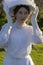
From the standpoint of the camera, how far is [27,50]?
11.0ft

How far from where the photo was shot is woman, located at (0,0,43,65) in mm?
3287

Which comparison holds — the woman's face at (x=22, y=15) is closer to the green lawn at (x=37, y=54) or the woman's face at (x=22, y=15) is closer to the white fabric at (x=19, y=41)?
the white fabric at (x=19, y=41)

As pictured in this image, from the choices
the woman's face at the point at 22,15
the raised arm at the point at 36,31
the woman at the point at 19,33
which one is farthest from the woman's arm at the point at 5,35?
the raised arm at the point at 36,31

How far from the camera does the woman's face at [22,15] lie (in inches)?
131

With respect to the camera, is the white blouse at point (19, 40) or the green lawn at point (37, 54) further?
the green lawn at point (37, 54)

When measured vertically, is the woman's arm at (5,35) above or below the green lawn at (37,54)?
above

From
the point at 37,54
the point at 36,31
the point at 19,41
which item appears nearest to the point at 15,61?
the point at 19,41

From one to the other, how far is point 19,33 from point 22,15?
7.3 inches

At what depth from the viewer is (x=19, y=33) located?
10.9ft

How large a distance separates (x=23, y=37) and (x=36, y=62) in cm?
329

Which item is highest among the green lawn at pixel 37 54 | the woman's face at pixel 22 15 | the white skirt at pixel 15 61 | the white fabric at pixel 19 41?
the woman's face at pixel 22 15

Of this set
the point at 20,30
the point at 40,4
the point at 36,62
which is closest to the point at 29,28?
the point at 20,30

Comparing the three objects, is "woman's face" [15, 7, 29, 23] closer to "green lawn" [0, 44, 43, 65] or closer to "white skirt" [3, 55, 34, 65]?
"white skirt" [3, 55, 34, 65]

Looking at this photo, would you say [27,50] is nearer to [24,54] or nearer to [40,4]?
[24,54]
